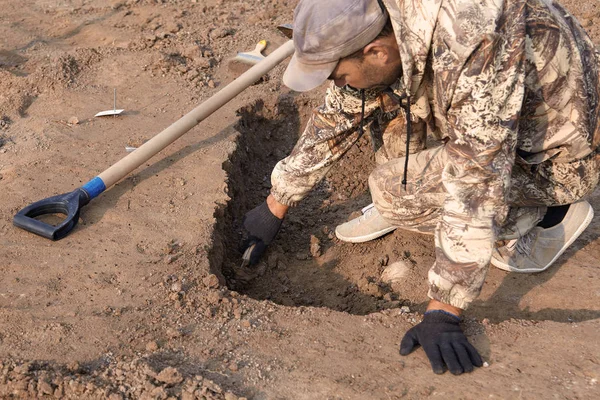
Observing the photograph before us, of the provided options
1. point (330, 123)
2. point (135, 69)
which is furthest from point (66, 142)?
A: point (330, 123)

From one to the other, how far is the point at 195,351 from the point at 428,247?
155 cm

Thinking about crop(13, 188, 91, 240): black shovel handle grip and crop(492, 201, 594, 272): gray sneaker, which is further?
crop(492, 201, 594, 272): gray sneaker

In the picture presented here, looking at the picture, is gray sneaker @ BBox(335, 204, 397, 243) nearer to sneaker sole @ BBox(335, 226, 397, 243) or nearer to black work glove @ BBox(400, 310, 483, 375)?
sneaker sole @ BBox(335, 226, 397, 243)

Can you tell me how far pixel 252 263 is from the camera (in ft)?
11.8

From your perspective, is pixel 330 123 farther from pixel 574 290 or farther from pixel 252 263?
pixel 574 290

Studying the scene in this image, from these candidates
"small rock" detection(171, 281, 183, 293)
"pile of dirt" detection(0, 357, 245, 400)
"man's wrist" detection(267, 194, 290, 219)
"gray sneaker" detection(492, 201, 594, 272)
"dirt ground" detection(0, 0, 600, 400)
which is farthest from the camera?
"man's wrist" detection(267, 194, 290, 219)

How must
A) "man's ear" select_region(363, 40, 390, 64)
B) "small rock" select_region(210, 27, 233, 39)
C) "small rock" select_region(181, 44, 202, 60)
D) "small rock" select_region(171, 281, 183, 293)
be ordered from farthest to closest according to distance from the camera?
"small rock" select_region(210, 27, 233, 39), "small rock" select_region(181, 44, 202, 60), "small rock" select_region(171, 281, 183, 293), "man's ear" select_region(363, 40, 390, 64)

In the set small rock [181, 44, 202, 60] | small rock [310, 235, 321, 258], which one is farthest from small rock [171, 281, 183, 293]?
small rock [181, 44, 202, 60]

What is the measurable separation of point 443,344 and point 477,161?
28.0 inches

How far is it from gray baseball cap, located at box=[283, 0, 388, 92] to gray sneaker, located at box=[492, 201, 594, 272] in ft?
5.28

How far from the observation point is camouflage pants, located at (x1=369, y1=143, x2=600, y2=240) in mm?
3104

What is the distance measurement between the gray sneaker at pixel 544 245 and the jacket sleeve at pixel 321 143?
3.27ft

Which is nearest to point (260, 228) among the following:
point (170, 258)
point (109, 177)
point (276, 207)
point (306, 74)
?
point (276, 207)

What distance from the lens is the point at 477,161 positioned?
2377 mm
